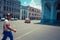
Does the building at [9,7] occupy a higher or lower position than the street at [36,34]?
higher

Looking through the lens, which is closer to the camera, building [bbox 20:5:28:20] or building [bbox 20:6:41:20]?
building [bbox 20:5:28:20]

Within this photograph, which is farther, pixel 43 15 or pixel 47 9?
pixel 47 9

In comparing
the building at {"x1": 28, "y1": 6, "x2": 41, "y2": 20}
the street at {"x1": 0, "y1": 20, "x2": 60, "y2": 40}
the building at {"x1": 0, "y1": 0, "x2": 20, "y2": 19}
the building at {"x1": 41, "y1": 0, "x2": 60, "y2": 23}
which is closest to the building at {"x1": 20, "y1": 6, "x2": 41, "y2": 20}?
the building at {"x1": 28, "y1": 6, "x2": 41, "y2": 20}

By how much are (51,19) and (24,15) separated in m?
60.3

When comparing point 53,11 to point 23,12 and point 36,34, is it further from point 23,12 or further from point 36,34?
point 23,12

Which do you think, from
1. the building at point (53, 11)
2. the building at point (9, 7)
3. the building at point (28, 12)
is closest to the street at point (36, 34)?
the building at point (53, 11)

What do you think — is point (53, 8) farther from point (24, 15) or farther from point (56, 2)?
point (24, 15)

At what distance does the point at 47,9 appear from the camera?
65688 mm

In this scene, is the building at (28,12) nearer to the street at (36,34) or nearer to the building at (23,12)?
the building at (23,12)

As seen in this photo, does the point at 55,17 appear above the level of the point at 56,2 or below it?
below

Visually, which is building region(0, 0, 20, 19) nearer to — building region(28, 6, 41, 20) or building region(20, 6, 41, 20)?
building region(20, 6, 41, 20)

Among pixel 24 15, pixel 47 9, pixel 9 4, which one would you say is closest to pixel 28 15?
pixel 24 15

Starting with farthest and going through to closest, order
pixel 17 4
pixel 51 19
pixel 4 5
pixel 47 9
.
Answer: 1. pixel 17 4
2. pixel 4 5
3. pixel 47 9
4. pixel 51 19

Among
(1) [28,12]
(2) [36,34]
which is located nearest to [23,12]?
(1) [28,12]
